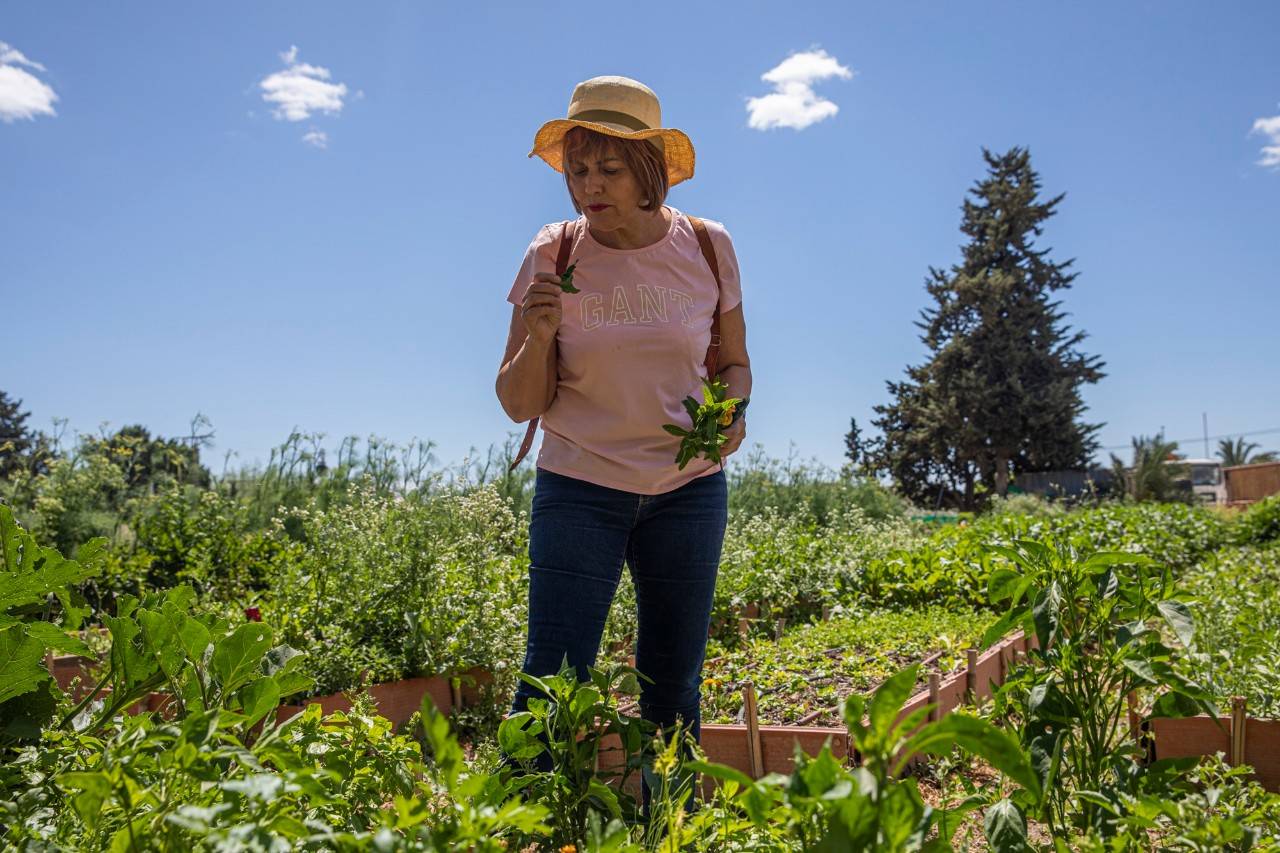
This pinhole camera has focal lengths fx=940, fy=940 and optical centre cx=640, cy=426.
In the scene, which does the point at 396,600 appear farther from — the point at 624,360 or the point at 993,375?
the point at 993,375

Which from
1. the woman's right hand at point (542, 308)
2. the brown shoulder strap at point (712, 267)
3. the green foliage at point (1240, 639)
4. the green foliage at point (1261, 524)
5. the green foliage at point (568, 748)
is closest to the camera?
the green foliage at point (568, 748)

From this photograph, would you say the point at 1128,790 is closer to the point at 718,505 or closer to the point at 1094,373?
the point at 718,505

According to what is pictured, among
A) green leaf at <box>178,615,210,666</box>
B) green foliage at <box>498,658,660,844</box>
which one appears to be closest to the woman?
green foliage at <box>498,658,660,844</box>

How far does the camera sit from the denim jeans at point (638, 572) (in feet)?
6.44

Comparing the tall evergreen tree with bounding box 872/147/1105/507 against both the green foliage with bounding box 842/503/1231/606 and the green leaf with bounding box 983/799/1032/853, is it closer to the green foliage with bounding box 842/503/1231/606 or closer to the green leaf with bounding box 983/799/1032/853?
the green foliage with bounding box 842/503/1231/606

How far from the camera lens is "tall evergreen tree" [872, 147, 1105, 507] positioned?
29.2 m

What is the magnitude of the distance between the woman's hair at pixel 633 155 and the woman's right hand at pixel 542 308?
31 cm

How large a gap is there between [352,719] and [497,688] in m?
2.69

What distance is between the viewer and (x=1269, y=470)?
68.5 feet

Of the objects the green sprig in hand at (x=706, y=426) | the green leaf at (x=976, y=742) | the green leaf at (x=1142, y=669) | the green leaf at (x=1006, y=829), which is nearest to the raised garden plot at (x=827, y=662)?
the green sprig in hand at (x=706, y=426)

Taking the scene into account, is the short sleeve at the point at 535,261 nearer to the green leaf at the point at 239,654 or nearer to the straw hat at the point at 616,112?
the straw hat at the point at 616,112

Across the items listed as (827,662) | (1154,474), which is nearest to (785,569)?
(827,662)

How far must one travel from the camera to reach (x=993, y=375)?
30.0 m

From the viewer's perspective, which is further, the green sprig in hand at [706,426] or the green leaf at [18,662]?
the green sprig in hand at [706,426]
